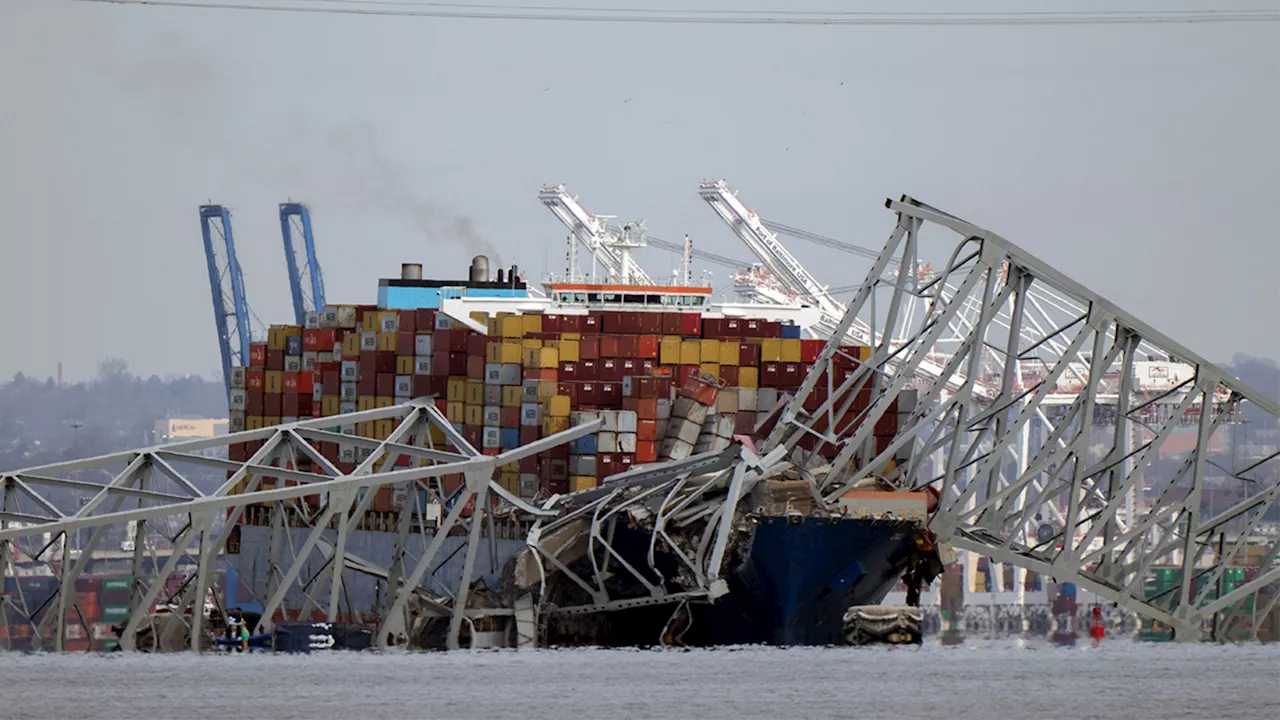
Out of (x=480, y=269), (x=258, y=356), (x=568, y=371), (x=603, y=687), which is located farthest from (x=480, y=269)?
(x=603, y=687)

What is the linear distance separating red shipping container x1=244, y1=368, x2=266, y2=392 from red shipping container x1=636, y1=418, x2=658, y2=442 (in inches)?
875

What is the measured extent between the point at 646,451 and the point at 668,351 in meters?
5.36

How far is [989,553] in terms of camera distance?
58812mm

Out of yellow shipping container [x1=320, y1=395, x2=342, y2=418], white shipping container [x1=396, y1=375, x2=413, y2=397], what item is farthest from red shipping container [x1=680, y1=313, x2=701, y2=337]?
yellow shipping container [x1=320, y1=395, x2=342, y2=418]

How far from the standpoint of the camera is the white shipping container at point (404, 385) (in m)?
79.3

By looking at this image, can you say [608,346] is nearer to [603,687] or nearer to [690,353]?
[690,353]

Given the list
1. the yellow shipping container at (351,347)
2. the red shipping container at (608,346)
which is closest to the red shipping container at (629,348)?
the red shipping container at (608,346)

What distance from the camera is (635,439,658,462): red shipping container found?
69.9m

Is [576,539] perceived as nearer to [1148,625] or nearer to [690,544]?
[690,544]

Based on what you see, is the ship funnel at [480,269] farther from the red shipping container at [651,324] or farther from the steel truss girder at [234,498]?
the steel truss girder at [234,498]

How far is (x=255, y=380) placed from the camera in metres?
86.8

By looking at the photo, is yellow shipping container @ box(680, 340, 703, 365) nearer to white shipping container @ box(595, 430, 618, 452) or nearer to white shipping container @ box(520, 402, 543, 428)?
white shipping container @ box(595, 430, 618, 452)

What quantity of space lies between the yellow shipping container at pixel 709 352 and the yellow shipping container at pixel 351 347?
15.3 meters

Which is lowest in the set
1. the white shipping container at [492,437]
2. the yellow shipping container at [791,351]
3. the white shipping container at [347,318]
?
the white shipping container at [492,437]
